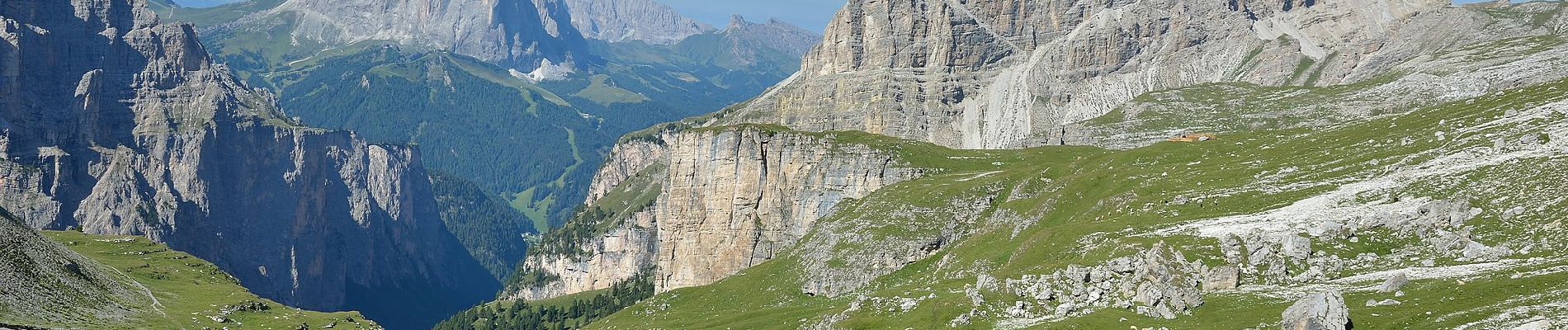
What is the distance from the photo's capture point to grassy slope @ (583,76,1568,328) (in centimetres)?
8056

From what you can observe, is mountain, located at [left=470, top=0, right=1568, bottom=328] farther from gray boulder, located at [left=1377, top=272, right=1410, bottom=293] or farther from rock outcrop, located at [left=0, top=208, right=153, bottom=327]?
rock outcrop, located at [left=0, top=208, right=153, bottom=327]

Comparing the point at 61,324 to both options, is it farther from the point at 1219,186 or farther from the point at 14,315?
the point at 1219,186

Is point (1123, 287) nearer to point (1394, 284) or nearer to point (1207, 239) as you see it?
point (1207, 239)

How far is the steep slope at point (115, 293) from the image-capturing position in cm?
12003

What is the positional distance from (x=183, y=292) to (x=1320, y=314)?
434 ft

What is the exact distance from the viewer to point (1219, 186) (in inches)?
4582

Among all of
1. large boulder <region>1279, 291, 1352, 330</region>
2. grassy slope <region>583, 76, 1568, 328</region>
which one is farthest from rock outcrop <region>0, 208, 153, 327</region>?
large boulder <region>1279, 291, 1352, 330</region>

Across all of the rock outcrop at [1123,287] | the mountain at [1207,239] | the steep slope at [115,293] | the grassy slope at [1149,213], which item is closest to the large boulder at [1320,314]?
the mountain at [1207,239]

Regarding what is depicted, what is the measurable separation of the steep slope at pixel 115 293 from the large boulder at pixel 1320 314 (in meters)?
94.7

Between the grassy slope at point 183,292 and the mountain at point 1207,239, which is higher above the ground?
the mountain at point 1207,239

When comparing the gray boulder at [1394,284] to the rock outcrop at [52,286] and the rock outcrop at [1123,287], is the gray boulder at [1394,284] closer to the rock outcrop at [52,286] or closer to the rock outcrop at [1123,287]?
the rock outcrop at [1123,287]

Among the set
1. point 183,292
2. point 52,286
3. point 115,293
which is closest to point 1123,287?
point 52,286

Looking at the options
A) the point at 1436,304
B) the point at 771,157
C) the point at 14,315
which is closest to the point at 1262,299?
the point at 1436,304

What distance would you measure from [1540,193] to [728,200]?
126m
